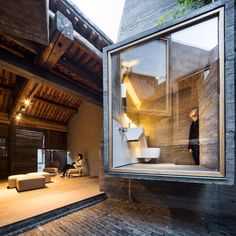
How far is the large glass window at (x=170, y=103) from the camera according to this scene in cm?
255

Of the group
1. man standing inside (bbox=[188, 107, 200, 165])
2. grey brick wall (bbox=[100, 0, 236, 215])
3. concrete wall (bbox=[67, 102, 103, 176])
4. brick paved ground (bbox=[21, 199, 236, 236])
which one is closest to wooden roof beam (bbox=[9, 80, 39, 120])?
concrete wall (bbox=[67, 102, 103, 176])

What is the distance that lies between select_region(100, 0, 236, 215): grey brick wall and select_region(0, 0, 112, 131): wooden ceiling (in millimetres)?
1352

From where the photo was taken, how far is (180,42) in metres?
3.23

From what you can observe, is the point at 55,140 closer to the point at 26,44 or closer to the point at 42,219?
the point at 42,219

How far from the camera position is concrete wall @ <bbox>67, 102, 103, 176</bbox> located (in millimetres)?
8109

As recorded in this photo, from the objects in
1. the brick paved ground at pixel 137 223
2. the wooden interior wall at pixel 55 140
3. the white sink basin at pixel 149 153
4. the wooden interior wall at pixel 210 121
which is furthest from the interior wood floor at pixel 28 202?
the wooden interior wall at pixel 55 140

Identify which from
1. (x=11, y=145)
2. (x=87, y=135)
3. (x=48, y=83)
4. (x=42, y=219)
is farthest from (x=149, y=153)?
(x=11, y=145)

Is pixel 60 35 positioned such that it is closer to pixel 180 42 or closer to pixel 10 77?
pixel 180 42

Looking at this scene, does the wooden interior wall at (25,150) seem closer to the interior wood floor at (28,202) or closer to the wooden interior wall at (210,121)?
the interior wood floor at (28,202)

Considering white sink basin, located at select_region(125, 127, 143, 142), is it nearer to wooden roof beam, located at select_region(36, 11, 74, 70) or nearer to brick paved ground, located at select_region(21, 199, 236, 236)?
brick paved ground, located at select_region(21, 199, 236, 236)

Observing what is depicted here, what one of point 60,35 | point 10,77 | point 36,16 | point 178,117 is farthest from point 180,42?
point 10,77

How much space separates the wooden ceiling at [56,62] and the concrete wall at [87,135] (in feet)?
5.37

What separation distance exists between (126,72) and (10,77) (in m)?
4.95

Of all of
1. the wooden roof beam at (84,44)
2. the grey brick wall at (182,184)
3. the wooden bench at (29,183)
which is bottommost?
the wooden bench at (29,183)
